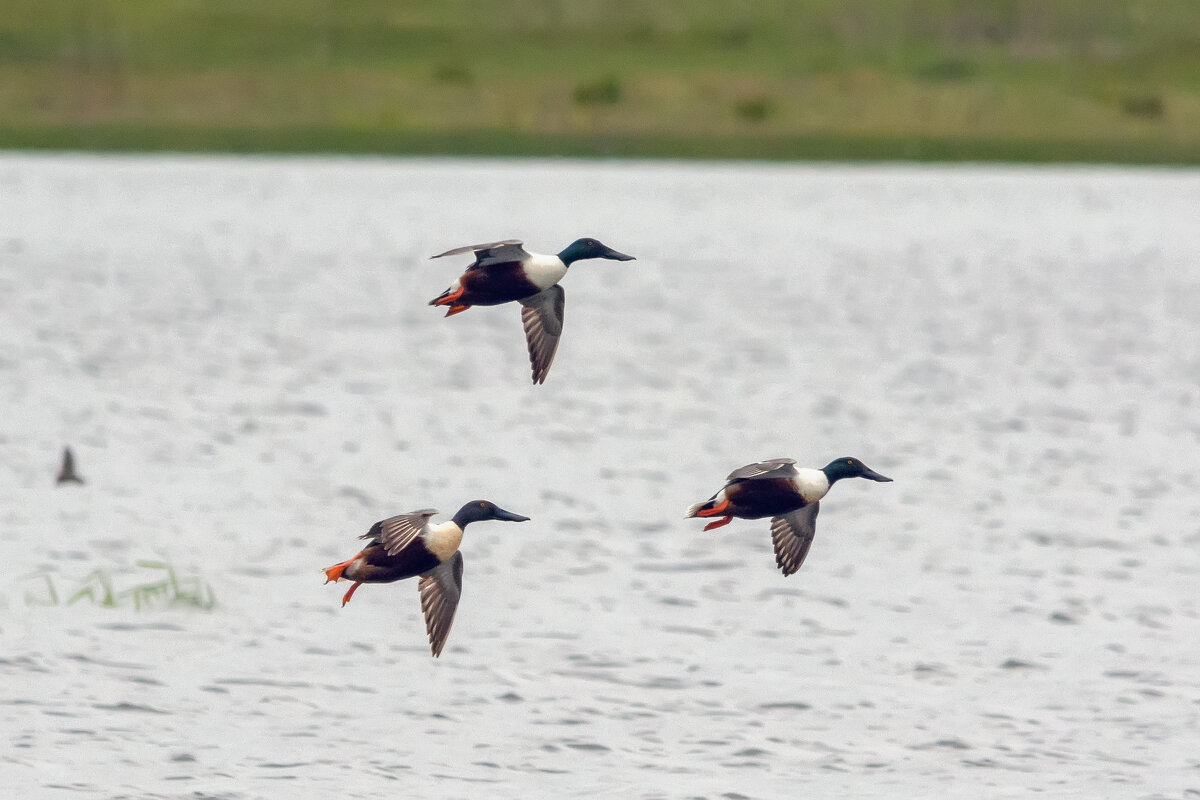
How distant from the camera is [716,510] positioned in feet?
23.1

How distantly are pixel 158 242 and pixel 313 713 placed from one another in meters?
59.1

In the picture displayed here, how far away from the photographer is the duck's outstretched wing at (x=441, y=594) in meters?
7.19

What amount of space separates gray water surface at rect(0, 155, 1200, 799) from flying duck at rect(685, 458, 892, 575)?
9137 millimetres

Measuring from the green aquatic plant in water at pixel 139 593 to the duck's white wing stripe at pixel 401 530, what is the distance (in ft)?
47.7

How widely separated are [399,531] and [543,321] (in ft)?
2.93

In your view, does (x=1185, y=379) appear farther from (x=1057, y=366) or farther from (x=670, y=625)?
(x=670, y=625)

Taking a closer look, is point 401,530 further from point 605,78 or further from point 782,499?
point 605,78

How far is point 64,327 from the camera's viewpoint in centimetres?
4791

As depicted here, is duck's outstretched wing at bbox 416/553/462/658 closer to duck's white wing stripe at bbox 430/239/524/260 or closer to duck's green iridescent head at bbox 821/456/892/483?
duck's white wing stripe at bbox 430/239/524/260

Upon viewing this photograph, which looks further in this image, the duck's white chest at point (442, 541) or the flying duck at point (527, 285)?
the duck's white chest at point (442, 541)

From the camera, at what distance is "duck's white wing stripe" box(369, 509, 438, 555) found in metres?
7.17

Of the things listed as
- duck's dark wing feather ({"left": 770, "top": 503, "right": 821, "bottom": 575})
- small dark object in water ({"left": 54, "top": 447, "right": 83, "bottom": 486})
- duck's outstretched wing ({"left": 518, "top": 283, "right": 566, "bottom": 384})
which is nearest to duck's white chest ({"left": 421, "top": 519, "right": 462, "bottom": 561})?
duck's outstretched wing ({"left": 518, "top": 283, "right": 566, "bottom": 384})

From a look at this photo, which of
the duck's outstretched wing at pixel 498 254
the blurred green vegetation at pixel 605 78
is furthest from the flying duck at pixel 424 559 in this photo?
the blurred green vegetation at pixel 605 78

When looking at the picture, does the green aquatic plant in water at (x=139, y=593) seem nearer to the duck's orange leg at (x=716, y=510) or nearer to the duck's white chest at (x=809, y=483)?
the duck's white chest at (x=809, y=483)
